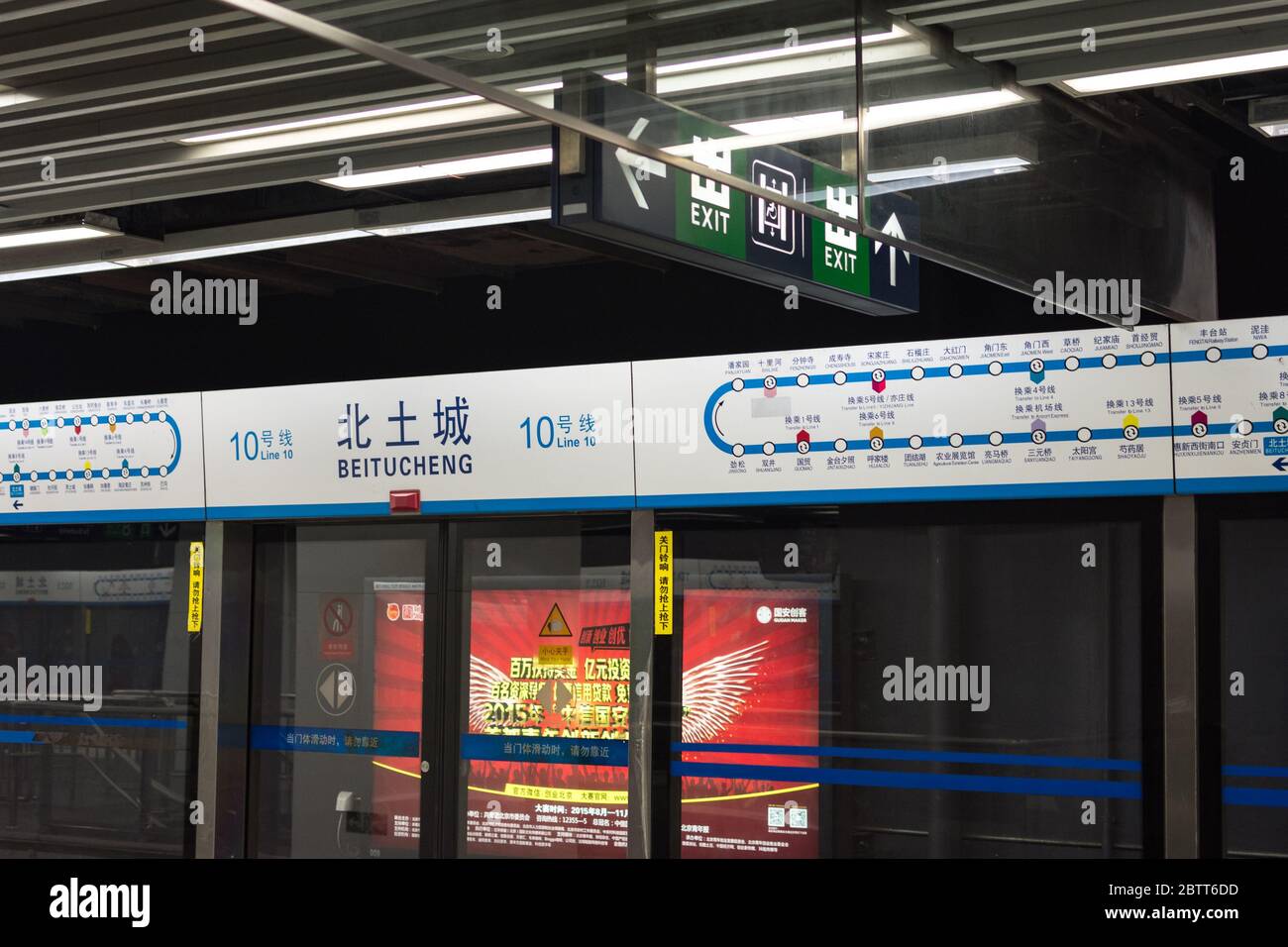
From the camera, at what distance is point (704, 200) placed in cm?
446

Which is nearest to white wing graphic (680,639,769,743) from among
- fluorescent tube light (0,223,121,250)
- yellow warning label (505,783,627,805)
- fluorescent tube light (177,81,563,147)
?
yellow warning label (505,783,627,805)

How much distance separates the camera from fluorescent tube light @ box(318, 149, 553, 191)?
562cm

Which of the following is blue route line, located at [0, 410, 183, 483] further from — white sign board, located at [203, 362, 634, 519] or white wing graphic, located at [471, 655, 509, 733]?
white wing graphic, located at [471, 655, 509, 733]

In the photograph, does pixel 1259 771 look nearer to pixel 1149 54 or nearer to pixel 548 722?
pixel 1149 54

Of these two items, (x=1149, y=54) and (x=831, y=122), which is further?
(x=1149, y=54)

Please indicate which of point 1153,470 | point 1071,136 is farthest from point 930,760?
point 1071,136

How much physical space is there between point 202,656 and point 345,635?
2.51 feet

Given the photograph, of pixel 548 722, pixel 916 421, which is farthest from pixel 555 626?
pixel 916 421

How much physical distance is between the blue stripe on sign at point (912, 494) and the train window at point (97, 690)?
2.77 meters

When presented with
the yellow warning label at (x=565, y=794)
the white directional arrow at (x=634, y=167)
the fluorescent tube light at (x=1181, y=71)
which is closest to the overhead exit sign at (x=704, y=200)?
the white directional arrow at (x=634, y=167)

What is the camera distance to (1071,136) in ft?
15.8

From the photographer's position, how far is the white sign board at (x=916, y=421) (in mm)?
5871

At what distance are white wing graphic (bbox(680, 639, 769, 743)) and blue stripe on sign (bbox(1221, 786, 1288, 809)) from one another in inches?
76.0

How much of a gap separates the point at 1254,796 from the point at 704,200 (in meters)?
3.09
